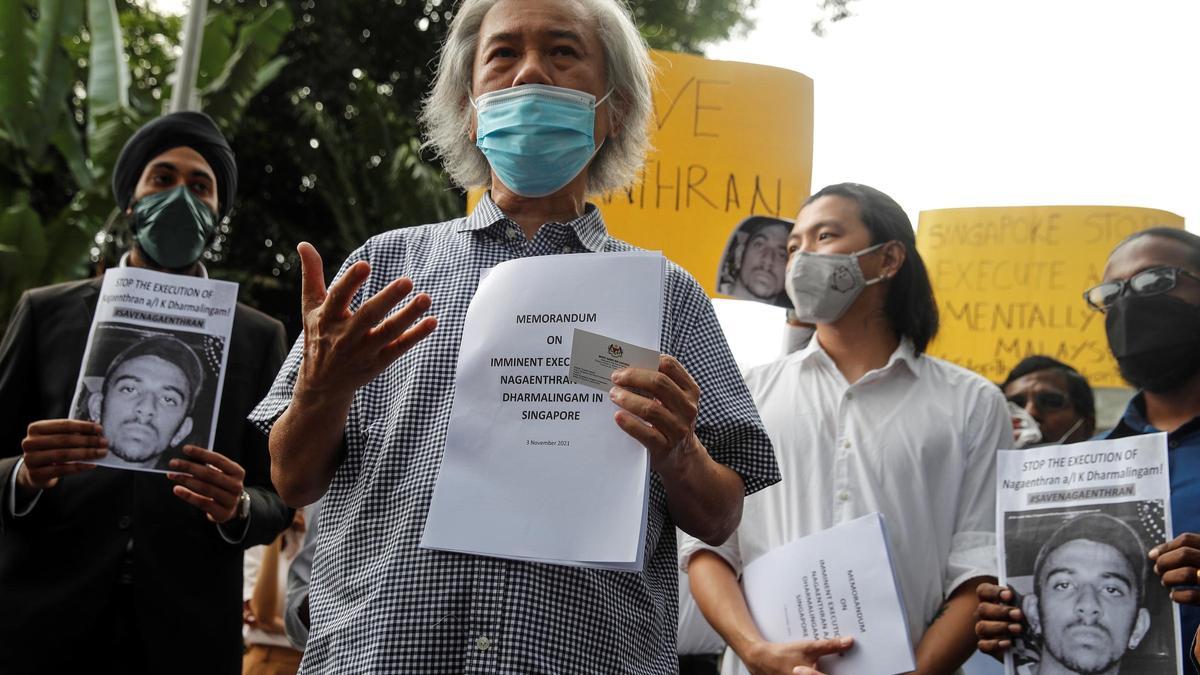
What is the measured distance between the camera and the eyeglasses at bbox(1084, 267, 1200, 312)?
2.96 metres

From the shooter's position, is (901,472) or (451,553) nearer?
(451,553)

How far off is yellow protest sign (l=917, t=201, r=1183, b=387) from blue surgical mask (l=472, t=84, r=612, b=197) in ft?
10.9

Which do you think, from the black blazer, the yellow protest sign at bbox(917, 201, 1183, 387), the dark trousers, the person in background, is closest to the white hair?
the black blazer

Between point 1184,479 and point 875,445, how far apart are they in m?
0.74

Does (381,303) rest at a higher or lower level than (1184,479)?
lower

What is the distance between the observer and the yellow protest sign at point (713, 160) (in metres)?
4.59

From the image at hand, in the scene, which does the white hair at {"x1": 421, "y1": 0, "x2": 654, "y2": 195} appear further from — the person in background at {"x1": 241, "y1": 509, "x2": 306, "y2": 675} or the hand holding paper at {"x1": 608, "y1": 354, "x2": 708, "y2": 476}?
the person in background at {"x1": 241, "y1": 509, "x2": 306, "y2": 675}

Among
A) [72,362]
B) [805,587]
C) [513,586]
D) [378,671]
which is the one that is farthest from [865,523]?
[72,362]

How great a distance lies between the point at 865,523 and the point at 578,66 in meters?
1.19

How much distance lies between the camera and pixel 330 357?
1.62 m

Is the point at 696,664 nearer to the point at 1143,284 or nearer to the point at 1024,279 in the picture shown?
the point at 1143,284

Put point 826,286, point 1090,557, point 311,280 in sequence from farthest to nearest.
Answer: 1. point 826,286
2. point 1090,557
3. point 311,280

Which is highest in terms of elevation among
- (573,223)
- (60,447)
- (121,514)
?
(573,223)

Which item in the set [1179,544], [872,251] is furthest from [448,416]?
[872,251]
